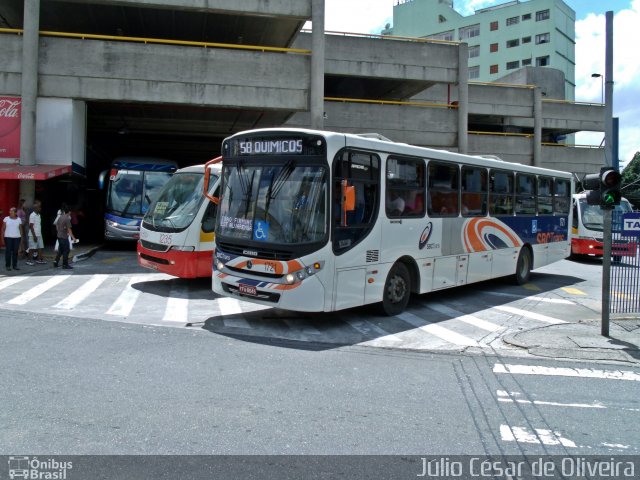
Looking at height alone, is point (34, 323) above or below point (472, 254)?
below

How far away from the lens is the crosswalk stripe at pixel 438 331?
340 inches

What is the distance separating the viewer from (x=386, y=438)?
15.2 feet

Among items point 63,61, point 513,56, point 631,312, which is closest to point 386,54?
point 63,61

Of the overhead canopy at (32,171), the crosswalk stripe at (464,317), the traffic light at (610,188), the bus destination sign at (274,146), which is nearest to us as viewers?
the bus destination sign at (274,146)

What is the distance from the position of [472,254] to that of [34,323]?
890cm

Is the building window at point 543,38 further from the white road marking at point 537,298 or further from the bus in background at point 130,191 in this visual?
the white road marking at point 537,298

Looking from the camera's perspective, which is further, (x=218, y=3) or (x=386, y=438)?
(x=218, y=3)

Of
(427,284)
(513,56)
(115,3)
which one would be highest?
(513,56)

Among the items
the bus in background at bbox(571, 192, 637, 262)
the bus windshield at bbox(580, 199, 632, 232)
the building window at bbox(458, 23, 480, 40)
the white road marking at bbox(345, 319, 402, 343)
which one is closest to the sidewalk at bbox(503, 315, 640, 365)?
the white road marking at bbox(345, 319, 402, 343)

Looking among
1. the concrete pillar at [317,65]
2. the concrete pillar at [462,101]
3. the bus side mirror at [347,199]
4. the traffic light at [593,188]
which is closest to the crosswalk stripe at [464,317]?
the traffic light at [593,188]

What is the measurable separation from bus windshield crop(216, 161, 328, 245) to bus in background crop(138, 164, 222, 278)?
3.05m

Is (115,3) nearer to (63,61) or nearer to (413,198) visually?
(63,61)

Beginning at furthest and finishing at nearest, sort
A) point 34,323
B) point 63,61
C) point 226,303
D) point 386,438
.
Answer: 1. point 63,61
2. point 226,303
3. point 34,323
4. point 386,438

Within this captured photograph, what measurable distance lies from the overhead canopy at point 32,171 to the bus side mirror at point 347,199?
1245 cm
